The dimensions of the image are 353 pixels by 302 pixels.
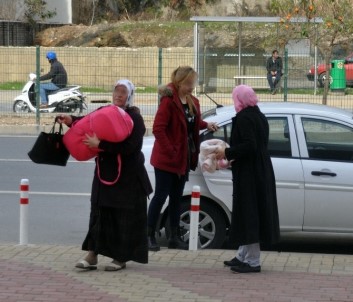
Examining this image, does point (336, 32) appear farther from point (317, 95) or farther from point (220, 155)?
point (220, 155)

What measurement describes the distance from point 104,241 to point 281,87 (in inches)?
629

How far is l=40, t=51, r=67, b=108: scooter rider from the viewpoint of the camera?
76.9ft

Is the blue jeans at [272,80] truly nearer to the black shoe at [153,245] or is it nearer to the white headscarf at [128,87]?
the black shoe at [153,245]

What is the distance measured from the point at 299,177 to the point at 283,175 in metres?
0.16

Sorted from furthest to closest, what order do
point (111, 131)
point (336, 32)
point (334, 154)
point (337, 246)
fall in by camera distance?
point (336, 32) → point (337, 246) → point (334, 154) → point (111, 131)

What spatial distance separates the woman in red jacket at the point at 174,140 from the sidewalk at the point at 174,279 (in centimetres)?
55

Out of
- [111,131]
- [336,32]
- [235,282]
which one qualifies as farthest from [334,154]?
[336,32]

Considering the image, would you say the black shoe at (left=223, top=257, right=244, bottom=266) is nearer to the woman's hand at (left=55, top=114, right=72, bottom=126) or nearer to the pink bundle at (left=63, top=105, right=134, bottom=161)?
the pink bundle at (left=63, top=105, right=134, bottom=161)

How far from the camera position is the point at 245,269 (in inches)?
321

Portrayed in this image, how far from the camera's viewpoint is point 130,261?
8391mm

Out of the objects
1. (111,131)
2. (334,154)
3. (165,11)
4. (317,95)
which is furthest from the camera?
(165,11)

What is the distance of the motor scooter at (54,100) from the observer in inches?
910

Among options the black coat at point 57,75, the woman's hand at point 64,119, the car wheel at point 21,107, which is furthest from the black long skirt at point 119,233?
the car wheel at point 21,107

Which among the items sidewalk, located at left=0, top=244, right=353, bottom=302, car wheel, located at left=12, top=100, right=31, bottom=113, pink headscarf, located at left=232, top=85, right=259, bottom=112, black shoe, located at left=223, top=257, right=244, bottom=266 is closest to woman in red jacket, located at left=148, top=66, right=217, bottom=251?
sidewalk, located at left=0, top=244, right=353, bottom=302
